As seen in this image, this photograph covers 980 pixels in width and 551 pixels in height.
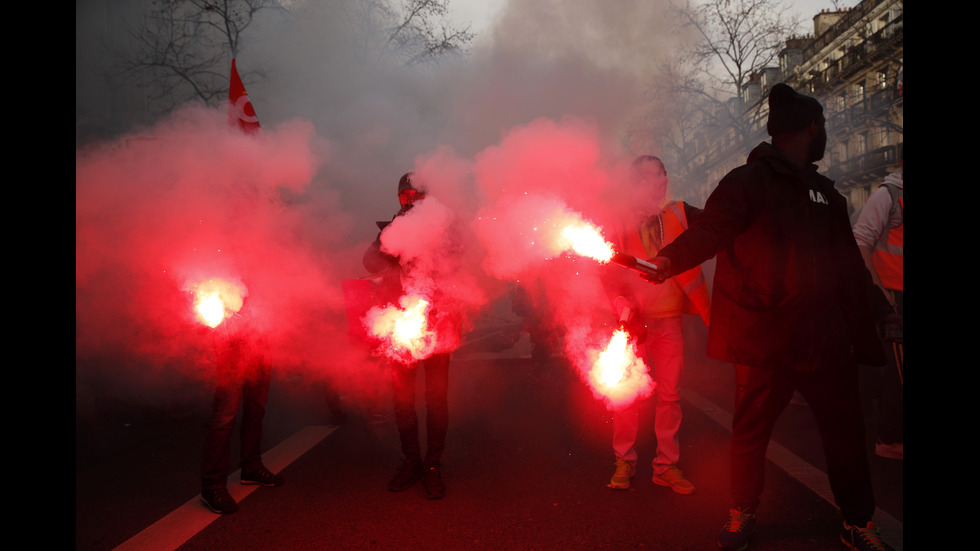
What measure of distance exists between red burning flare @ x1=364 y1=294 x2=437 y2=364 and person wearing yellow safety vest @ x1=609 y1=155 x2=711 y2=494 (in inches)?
46.0

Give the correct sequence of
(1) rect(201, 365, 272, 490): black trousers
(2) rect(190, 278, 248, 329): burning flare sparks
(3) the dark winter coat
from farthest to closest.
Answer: (2) rect(190, 278, 248, 329): burning flare sparks, (1) rect(201, 365, 272, 490): black trousers, (3) the dark winter coat

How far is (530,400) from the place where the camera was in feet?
19.4

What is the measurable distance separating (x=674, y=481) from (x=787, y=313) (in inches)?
49.6

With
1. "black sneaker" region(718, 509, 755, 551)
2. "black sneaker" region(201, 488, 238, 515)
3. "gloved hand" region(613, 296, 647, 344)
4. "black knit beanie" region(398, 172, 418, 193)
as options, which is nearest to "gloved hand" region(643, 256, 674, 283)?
"gloved hand" region(613, 296, 647, 344)

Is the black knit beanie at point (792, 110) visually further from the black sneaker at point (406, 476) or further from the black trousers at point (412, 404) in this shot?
the black sneaker at point (406, 476)

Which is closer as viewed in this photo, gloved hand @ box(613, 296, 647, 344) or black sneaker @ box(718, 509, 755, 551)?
black sneaker @ box(718, 509, 755, 551)

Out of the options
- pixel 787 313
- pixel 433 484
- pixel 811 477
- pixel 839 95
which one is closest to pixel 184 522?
pixel 433 484

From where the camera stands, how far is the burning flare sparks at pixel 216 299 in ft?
11.1

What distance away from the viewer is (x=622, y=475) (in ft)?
10.9

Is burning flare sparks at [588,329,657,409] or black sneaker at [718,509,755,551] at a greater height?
burning flare sparks at [588,329,657,409]

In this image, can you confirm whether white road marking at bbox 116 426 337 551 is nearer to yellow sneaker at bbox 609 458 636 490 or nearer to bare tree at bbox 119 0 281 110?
yellow sneaker at bbox 609 458 636 490

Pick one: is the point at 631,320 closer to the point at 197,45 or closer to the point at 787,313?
the point at 787,313

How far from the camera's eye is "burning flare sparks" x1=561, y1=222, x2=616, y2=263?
9.76 feet
